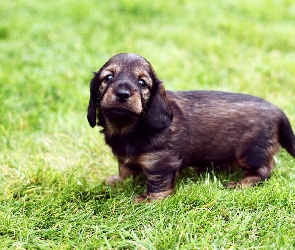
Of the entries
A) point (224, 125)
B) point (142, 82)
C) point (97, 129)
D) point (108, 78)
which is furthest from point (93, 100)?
point (97, 129)

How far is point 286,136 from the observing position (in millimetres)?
4250

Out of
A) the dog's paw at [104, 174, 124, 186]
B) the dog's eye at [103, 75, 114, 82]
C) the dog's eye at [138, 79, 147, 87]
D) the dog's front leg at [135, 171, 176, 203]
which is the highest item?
the dog's eye at [103, 75, 114, 82]

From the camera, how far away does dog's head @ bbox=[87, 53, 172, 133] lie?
3.32m

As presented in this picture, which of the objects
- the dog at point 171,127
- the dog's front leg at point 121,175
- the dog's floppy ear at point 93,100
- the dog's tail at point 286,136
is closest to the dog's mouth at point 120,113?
the dog at point 171,127

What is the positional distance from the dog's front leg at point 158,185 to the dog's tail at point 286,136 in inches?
50.1

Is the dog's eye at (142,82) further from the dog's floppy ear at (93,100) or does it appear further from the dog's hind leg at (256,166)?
the dog's hind leg at (256,166)

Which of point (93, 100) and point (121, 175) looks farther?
point (121, 175)

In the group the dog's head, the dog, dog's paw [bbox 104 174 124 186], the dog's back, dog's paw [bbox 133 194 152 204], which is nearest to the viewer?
the dog's head

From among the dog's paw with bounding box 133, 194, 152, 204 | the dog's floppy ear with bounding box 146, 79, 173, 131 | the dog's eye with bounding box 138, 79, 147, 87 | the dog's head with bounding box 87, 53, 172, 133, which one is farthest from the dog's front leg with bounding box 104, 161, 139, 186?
the dog's eye with bounding box 138, 79, 147, 87

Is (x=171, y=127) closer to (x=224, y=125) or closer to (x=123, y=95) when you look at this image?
(x=224, y=125)

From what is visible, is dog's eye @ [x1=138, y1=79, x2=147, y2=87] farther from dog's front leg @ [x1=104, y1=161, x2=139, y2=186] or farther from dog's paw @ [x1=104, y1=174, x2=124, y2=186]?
dog's paw @ [x1=104, y1=174, x2=124, y2=186]

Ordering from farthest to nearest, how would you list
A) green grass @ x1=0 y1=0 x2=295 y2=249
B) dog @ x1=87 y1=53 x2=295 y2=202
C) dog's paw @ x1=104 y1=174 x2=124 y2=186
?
dog's paw @ x1=104 y1=174 x2=124 y2=186 → dog @ x1=87 y1=53 x2=295 y2=202 → green grass @ x1=0 y1=0 x2=295 y2=249

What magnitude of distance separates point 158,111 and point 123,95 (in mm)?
456

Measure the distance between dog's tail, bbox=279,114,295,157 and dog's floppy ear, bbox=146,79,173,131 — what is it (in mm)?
1251
